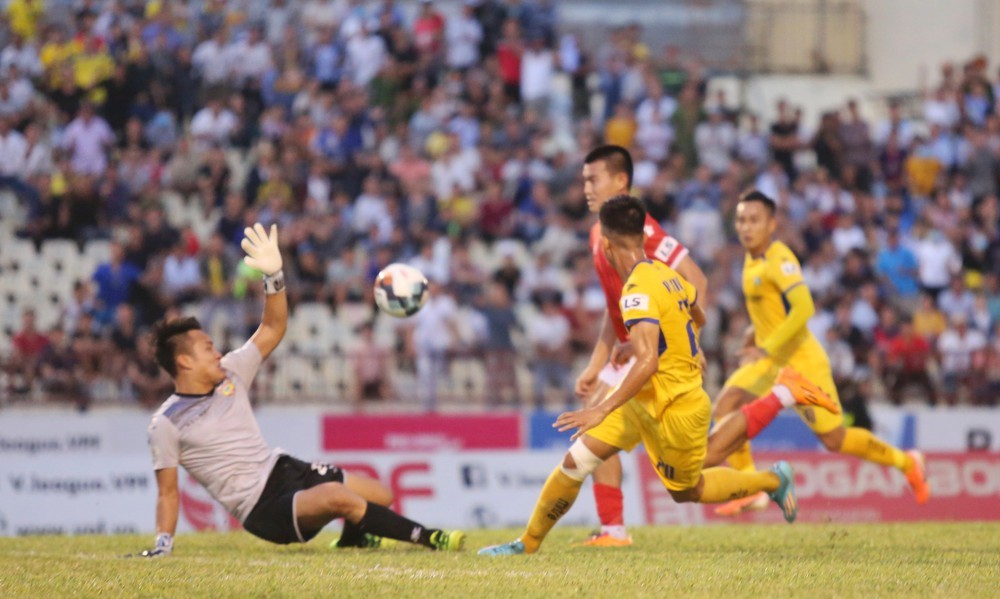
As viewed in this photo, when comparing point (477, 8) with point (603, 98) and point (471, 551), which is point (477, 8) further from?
point (471, 551)

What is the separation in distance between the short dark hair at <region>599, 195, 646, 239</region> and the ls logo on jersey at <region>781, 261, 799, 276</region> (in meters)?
3.08

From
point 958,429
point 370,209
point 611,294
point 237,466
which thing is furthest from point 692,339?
point 370,209

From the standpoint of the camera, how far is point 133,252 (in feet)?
66.1

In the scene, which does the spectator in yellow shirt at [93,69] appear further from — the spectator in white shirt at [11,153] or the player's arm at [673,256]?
the player's arm at [673,256]

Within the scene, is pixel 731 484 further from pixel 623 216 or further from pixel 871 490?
pixel 871 490

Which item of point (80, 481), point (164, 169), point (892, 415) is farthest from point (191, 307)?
point (892, 415)

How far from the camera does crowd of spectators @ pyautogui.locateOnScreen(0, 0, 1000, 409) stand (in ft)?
65.9

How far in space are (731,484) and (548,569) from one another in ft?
5.89

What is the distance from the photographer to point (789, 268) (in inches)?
468

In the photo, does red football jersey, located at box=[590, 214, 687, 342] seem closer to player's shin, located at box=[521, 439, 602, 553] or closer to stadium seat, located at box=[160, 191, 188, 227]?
player's shin, located at box=[521, 439, 602, 553]

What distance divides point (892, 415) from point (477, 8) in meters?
10.3

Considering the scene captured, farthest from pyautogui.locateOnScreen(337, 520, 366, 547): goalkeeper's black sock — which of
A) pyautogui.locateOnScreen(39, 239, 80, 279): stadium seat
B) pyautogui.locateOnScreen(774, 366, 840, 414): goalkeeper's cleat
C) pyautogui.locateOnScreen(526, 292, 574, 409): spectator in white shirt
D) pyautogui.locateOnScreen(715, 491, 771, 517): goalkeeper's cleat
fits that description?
pyautogui.locateOnScreen(39, 239, 80, 279): stadium seat

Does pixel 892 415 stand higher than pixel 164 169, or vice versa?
pixel 164 169

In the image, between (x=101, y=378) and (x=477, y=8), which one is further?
(x=477, y=8)
